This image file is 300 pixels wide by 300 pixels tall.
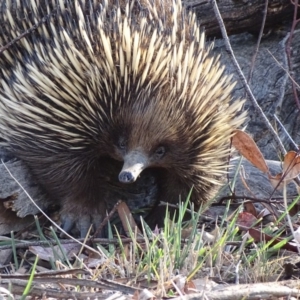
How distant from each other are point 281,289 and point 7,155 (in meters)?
1.97

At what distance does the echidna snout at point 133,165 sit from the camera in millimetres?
3029

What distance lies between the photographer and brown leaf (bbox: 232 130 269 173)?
2.93 metres

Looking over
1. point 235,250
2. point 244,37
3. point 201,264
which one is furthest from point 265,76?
point 201,264

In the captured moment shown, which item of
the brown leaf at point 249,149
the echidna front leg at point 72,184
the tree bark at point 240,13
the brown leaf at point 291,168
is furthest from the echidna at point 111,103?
the tree bark at point 240,13

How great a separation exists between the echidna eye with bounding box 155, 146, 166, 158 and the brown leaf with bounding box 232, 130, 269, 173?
473mm

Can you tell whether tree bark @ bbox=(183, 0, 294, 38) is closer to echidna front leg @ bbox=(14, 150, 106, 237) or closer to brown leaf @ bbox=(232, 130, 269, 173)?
echidna front leg @ bbox=(14, 150, 106, 237)

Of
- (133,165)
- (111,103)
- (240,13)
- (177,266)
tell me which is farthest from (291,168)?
(240,13)

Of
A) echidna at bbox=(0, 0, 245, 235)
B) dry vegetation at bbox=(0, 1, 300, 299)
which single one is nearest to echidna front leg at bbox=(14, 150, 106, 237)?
echidna at bbox=(0, 0, 245, 235)

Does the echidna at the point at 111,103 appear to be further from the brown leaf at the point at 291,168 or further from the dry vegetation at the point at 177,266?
the brown leaf at the point at 291,168

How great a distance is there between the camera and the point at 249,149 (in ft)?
9.71

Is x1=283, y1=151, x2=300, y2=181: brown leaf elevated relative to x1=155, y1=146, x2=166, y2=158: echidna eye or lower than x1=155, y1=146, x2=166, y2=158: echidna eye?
elevated

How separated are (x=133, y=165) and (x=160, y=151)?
252 mm

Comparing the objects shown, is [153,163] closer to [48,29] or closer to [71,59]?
[71,59]

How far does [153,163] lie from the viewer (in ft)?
11.1
